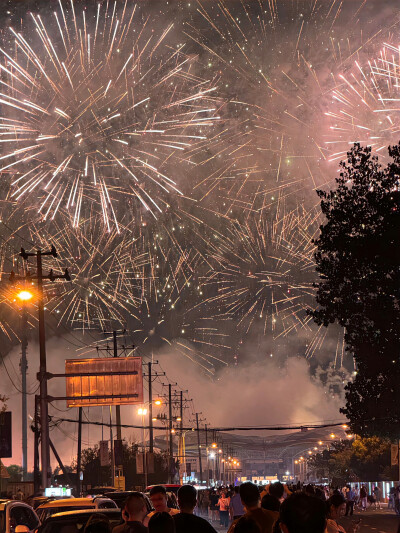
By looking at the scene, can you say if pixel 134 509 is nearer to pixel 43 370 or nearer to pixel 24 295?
pixel 24 295

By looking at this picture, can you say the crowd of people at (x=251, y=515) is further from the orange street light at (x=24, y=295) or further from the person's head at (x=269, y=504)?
the orange street light at (x=24, y=295)

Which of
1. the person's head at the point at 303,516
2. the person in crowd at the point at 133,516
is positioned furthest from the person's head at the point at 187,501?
the person's head at the point at 303,516

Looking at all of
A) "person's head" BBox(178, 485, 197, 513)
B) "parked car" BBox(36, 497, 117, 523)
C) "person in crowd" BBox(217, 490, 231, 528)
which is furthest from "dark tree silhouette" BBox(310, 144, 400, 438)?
"person's head" BBox(178, 485, 197, 513)

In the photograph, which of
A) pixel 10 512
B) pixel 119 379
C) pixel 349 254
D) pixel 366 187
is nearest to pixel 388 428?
pixel 349 254

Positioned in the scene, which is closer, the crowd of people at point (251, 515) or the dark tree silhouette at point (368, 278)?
the crowd of people at point (251, 515)

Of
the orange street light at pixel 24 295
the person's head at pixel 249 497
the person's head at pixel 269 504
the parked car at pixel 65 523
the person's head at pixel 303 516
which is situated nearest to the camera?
the person's head at pixel 303 516

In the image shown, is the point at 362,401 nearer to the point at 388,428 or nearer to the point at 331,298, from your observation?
the point at 388,428

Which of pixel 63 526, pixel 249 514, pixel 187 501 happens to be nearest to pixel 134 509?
pixel 187 501

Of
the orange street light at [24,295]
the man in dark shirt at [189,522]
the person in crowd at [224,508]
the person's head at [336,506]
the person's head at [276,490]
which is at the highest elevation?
the orange street light at [24,295]
